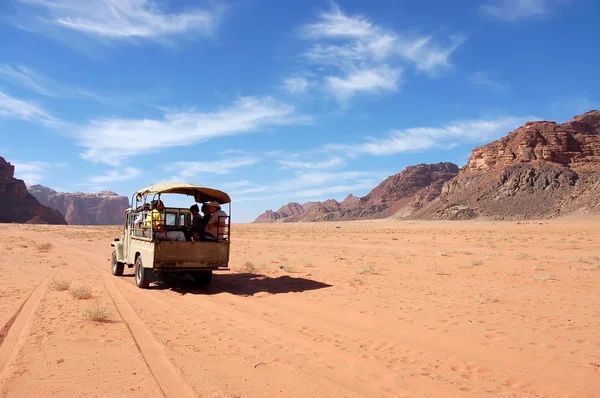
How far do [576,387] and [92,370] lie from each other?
5.85m

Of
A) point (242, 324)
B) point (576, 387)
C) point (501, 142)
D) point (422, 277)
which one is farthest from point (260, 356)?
point (501, 142)

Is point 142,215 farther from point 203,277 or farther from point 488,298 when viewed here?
point 488,298

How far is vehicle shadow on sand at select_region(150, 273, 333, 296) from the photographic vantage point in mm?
11570

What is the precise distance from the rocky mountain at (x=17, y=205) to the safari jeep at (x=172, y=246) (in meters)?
113

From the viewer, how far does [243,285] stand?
496 inches

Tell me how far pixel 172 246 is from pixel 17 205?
127 metres

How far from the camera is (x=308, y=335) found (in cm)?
705

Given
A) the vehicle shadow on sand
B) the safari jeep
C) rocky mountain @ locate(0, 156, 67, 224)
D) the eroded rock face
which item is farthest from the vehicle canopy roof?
rocky mountain @ locate(0, 156, 67, 224)

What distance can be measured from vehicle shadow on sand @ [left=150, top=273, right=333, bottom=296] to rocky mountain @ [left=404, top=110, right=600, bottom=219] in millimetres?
71421

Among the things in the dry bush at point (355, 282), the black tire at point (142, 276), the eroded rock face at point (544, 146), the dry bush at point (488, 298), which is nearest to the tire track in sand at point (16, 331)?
the black tire at point (142, 276)

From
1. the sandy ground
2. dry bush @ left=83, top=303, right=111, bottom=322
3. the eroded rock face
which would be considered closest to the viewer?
the sandy ground

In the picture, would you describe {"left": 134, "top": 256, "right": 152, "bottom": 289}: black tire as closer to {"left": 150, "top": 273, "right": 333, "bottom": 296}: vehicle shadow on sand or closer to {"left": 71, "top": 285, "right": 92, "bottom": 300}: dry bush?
{"left": 150, "top": 273, "right": 333, "bottom": 296}: vehicle shadow on sand

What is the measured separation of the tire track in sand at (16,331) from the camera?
562 centimetres

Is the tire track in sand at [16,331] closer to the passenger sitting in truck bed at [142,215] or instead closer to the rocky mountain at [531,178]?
the passenger sitting in truck bed at [142,215]
